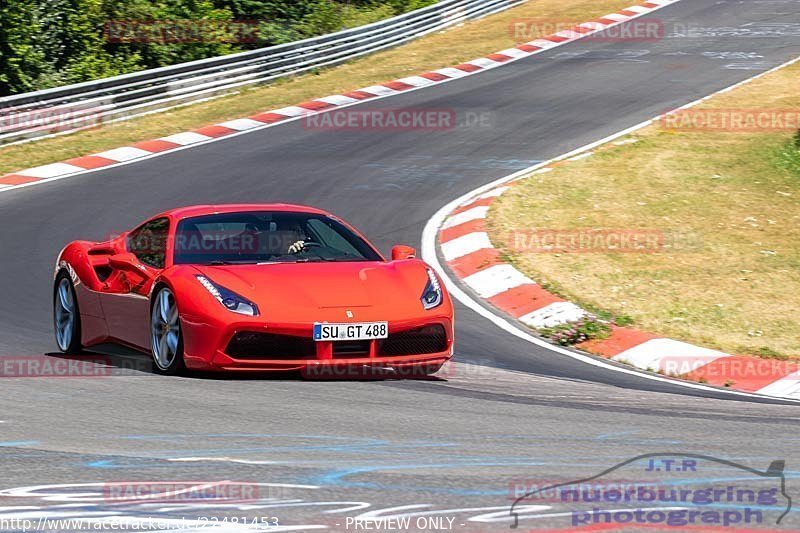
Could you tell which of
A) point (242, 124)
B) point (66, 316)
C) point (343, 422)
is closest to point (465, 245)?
point (66, 316)

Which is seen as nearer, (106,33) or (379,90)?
(379,90)

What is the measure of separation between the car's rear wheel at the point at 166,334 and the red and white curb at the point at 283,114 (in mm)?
8772

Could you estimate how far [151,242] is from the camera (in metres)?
9.09

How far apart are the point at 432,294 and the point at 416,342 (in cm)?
42

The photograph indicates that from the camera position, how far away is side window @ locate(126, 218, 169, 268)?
8805 millimetres

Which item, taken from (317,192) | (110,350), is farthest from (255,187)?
(110,350)

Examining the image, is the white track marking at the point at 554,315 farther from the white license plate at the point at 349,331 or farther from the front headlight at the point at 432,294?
the white license plate at the point at 349,331

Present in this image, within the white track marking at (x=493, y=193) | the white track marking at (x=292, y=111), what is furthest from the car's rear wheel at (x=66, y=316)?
the white track marking at (x=292, y=111)

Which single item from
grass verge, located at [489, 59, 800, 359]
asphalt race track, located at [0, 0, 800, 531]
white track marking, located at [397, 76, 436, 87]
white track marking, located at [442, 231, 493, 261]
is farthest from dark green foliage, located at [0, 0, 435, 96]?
white track marking, located at [442, 231, 493, 261]

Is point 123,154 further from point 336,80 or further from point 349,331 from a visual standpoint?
point 349,331

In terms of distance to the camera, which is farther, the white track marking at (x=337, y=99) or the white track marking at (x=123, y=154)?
the white track marking at (x=337, y=99)

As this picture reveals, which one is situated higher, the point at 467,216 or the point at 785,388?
the point at 785,388

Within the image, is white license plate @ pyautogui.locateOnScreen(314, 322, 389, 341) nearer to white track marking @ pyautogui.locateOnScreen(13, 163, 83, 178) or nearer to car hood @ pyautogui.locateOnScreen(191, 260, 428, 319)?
car hood @ pyautogui.locateOnScreen(191, 260, 428, 319)

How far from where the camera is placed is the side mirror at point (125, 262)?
888 cm
